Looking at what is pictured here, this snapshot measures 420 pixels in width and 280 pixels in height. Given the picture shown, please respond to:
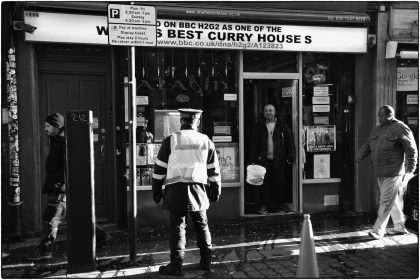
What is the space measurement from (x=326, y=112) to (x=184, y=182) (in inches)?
156

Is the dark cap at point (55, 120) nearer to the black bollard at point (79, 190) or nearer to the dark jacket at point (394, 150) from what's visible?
the black bollard at point (79, 190)

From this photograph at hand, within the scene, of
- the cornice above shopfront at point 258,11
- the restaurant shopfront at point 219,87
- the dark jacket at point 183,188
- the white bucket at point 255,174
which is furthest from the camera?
the white bucket at point 255,174

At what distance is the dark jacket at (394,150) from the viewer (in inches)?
263

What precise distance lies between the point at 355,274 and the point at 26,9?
5.46m

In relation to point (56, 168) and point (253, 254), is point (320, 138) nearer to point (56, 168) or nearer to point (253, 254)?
point (253, 254)

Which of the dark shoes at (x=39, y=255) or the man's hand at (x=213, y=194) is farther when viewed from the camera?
the dark shoes at (x=39, y=255)

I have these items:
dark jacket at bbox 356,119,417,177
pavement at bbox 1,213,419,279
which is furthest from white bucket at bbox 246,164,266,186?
dark jacket at bbox 356,119,417,177

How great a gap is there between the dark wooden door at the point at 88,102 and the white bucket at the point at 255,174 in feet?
7.33

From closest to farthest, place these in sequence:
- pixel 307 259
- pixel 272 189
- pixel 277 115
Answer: pixel 307 259 < pixel 272 189 < pixel 277 115

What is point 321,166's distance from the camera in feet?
27.9

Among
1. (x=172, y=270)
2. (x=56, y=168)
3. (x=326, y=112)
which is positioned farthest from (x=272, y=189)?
(x=56, y=168)

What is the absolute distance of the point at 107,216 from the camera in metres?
7.72

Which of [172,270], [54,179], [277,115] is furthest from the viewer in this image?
[277,115]

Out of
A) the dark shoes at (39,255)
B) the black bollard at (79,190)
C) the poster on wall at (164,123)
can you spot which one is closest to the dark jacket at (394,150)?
the poster on wall at (164,123)
